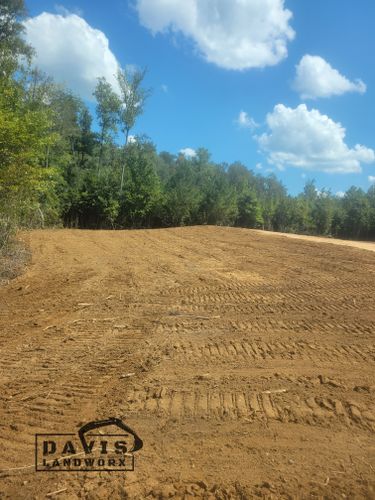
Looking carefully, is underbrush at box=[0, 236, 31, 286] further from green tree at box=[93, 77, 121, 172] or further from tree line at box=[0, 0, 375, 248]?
green tree at box=[93, 77, 121, 172]

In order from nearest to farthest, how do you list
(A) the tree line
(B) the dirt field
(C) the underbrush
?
(B) the dirt field, (C) the underbrush, (A) the tree line

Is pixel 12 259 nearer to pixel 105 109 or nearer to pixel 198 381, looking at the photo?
pixel 198 381

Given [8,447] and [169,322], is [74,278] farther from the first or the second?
[8,447]

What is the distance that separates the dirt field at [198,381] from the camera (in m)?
2.96

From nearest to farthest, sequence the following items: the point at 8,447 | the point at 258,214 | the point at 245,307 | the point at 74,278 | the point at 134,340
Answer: the point at 8,447 < the point at 134,340 < the point at 245,307 < the point at 74,278 < the point at 258,214

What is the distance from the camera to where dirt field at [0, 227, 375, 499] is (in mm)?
2965

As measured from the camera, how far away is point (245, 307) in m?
7.18

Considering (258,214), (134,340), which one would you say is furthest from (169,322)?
(258,214)

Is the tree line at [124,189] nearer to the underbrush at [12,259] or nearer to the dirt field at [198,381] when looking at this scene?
the underbrush at [12,259]

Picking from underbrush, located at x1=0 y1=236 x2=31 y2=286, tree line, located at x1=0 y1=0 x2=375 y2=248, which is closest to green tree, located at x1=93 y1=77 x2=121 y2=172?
tree line, located at x1=0 y1=0 x2=375 y2=248

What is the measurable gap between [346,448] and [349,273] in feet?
25.8

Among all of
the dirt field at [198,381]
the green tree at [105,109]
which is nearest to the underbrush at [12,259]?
the dirt field at [198,381]

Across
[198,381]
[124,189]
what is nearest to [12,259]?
[198,381]

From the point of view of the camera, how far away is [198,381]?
4.33 meters
